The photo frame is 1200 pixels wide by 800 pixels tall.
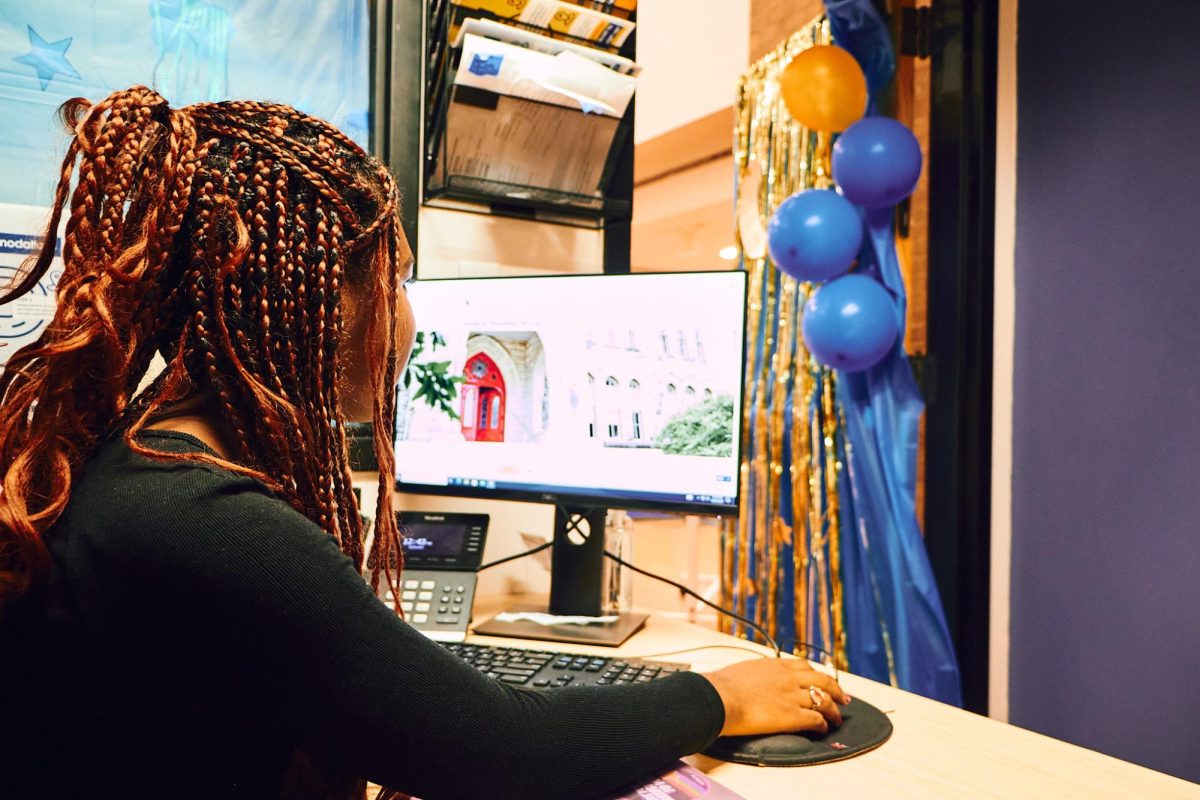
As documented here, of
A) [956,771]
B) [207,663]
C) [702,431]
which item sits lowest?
[956,771]

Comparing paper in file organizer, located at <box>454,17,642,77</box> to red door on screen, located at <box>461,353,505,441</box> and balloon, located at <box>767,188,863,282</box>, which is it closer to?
red door on screen, located at <box>461,353,505,441</box>

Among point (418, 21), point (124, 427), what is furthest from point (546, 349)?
point (124, 427)

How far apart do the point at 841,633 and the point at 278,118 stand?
2012 millimetres

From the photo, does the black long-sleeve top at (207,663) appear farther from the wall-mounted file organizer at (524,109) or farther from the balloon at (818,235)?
the balloon at (818,235)

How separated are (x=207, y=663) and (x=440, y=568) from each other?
2.50 feet

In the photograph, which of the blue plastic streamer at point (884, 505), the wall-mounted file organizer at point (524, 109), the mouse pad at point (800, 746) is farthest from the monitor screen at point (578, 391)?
the blue plastic streamer at point (884, 505)

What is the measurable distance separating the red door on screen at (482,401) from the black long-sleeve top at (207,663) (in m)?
0.72

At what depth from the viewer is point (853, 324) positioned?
78.0 inches

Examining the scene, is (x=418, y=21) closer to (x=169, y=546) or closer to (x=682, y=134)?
(x=169, y=546)

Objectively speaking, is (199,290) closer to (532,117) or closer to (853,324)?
(532,117)

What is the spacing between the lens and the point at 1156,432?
1.76 m

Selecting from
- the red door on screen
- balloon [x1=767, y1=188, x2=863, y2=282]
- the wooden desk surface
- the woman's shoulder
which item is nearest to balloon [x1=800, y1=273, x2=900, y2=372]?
balloon [x1=767, y1=188, x2=863, y2=282]

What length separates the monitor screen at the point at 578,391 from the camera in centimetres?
120

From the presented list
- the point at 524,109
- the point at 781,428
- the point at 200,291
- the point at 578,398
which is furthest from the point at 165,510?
the point at 781,428
